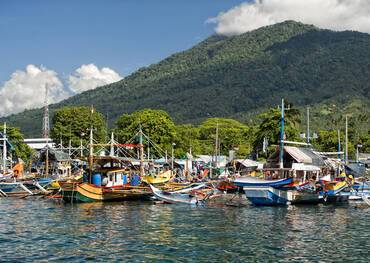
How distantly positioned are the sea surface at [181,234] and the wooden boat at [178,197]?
7.18 ft

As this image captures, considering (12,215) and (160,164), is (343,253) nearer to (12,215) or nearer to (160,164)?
(12,215)

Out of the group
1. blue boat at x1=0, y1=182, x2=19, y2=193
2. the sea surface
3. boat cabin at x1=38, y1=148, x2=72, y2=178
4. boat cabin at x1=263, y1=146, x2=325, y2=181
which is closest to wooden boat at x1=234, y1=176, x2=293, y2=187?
→ the sea surface

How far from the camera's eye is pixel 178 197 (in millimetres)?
58719

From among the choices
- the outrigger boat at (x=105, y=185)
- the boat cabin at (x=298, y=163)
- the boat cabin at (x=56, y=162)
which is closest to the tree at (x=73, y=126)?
the boat cabin at (x=56, y=162)

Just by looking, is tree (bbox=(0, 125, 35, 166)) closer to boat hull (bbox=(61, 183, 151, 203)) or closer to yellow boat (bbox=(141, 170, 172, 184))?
yellow boat (bbox=(141, 170, 172, 184))

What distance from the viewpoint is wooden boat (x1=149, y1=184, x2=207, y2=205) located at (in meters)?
58.2

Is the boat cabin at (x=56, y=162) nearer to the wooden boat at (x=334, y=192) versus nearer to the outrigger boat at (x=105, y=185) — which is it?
the outrigger boat at (x=105, y=185)

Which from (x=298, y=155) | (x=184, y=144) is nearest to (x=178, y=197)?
(x=298, y=155)

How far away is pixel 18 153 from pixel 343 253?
107191 millimetres

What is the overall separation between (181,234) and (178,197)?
822 inches

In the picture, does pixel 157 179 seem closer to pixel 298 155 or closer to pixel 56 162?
pixel 298 155

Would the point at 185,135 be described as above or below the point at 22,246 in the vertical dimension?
above

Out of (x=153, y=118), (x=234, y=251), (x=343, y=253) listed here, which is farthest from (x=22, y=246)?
(x=153, y=118)

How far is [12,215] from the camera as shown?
48719 mm
